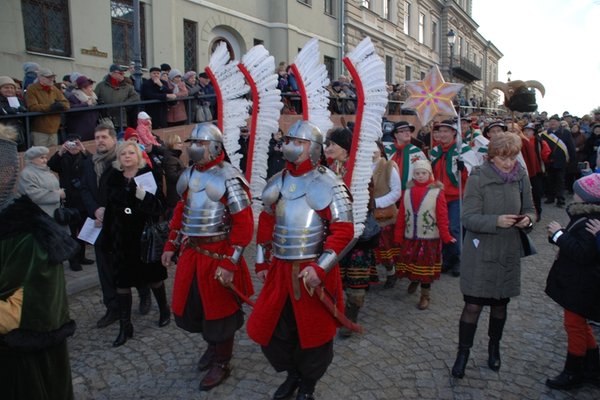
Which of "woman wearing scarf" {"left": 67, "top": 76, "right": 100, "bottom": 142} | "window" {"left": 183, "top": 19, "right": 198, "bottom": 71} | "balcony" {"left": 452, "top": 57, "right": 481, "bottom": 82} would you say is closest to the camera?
"woman wearing scarf" {"left": 67, "top": 76, "right": 100, "bottom": 142}

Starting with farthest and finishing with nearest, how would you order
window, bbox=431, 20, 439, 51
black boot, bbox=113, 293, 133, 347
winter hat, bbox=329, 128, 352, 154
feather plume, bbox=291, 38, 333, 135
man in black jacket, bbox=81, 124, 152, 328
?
window, bbox=431, 20, 439, 51
man in black jacket, bbox=81, 124, 152, 328
black boot, bbox=113, 293, 133, 347
winter hat, bbox=329, 128, 352, 154
feather plume, bbox=291, 38, 333, 135

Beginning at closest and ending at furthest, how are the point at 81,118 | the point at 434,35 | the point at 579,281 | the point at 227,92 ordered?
the point at 579,281 → the point at 227,92 → the point at 81,118 → the point at 434,35

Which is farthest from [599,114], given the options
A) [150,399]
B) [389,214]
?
[150,399]

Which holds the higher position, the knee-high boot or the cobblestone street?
the knee-high boot

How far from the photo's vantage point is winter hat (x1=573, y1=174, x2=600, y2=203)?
10.1 ft

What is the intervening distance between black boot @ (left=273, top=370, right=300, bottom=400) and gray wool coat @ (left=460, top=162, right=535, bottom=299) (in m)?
1.36

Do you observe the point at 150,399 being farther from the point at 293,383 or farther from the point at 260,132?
the point at 260,132

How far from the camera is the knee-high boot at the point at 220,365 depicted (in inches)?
133

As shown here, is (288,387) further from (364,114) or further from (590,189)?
(590,189)

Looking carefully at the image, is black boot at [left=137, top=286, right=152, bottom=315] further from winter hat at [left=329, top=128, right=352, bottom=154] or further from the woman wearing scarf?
the woman wearing scarf

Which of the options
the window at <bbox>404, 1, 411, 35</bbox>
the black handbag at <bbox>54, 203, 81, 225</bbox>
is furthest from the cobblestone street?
the window at <bbox>404, 1, 411, 35</bbox>

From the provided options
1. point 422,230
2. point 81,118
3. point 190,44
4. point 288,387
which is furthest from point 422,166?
point 190,44

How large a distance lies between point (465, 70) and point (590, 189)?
40906 mm

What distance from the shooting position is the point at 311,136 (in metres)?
2.95
